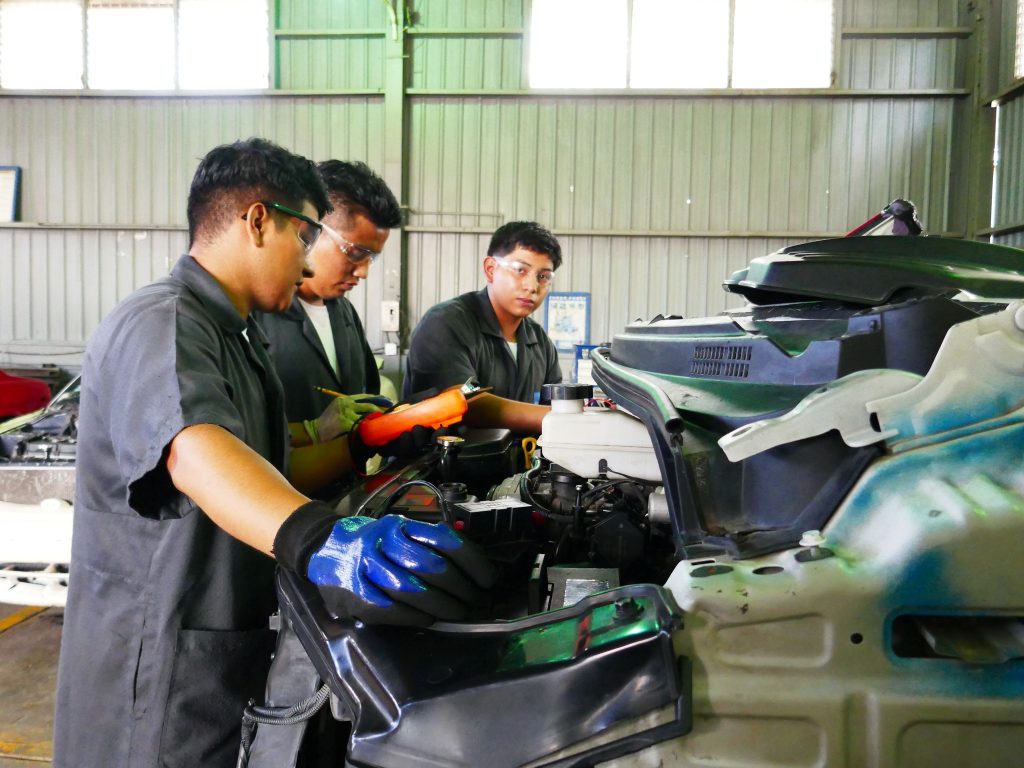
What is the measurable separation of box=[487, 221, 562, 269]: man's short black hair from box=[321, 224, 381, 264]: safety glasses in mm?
780

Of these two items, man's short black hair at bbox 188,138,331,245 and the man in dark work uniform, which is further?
man's short black hair at bbox 188,138,331,245

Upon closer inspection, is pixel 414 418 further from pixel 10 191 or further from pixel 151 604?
pixel 10 191

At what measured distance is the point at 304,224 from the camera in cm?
137

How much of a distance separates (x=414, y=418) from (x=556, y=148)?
475cm

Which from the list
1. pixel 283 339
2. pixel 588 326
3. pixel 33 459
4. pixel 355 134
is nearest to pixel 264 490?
pixel 283 339

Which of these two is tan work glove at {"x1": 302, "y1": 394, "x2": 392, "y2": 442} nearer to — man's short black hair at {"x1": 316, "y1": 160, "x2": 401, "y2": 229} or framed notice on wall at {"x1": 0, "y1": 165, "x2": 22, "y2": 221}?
man's short black hair at {"x1": 316, "y1": 160, "x2": 401, "y2": 229}

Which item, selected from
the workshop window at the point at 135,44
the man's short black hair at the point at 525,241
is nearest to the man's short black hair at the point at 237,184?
the man's short black hair at the point at 525,241

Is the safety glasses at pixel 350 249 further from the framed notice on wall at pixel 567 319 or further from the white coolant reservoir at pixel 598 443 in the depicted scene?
the framed notice on wall at pixel 567 319

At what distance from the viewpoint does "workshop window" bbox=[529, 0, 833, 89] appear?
231 inches

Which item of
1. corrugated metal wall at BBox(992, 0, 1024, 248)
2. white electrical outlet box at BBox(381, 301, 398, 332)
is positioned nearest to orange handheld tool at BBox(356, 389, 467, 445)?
white electrical outlet box at BBox(381, 301, 398, 332)

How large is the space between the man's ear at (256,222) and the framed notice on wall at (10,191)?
22.6 ft

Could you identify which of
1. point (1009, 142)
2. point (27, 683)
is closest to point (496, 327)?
point (27, 683)

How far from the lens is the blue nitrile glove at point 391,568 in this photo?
2.70 feet

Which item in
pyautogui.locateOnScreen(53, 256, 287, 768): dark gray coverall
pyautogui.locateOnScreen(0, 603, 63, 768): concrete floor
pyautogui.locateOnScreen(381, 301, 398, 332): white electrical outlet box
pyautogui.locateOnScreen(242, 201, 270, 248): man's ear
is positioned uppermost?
pyautogui.locateOnScreen(242, 201, 270, 248): man's ear
